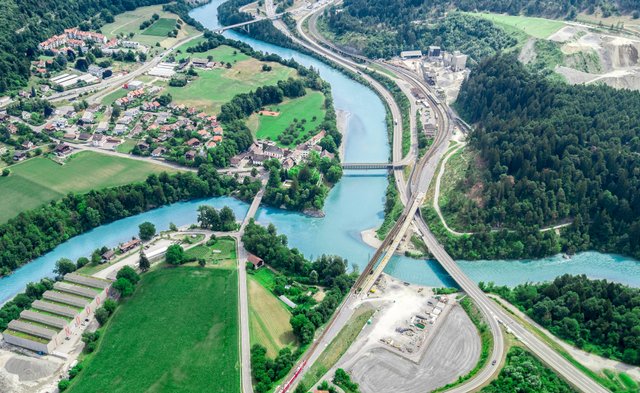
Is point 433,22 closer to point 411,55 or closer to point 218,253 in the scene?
point 411,55

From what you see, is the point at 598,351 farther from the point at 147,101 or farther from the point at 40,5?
the point at 40,5

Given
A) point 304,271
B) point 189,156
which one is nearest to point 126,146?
point 189,156

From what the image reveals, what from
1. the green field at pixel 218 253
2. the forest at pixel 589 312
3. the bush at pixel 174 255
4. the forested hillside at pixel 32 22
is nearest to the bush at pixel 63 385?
the bush at pixel 174 255

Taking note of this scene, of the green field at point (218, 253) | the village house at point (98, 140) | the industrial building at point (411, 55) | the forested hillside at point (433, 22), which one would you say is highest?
the forested hillside at point (433, 22)

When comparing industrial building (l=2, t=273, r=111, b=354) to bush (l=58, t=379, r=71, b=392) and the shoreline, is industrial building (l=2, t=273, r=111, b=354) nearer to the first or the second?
bush (l=58, t=379, r=71, b=392)

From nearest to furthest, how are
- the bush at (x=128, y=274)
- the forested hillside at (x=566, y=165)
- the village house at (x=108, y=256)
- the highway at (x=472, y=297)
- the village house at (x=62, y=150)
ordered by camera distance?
the highway at (x=472, y=297) < the bush at (x=128, y=274) < the village house at (x=108, y=256) < the forested hillside at (x=566, y=165) < the village house at (x=62, y=150)

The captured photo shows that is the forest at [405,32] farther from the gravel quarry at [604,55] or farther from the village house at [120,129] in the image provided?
the village house at [120,129]
